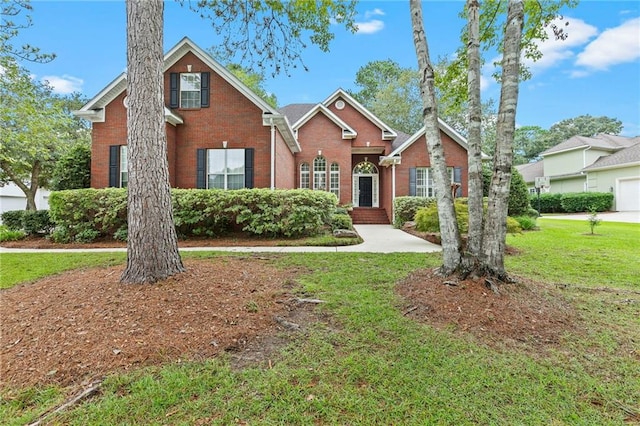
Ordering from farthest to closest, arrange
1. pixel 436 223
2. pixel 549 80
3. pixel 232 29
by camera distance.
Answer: pixel 549 80 → pixel 436 223 → pixel 232 29

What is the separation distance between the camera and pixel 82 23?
984 centimetres

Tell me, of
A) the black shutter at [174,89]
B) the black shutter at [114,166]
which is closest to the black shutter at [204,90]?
the black shutter at [174,89]

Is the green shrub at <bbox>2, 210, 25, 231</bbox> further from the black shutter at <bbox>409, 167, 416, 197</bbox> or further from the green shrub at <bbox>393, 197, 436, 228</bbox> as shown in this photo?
the black shutter at <bbox>409, 167, 416, 197</bbox>

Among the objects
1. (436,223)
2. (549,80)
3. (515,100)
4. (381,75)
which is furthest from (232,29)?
(381,75)

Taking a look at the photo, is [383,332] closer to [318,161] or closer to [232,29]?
[232,29]

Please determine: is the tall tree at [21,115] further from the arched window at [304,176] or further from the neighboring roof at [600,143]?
the neighboring roof at [600,143]

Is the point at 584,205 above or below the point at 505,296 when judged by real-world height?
above

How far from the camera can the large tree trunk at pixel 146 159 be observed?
13.1 ft

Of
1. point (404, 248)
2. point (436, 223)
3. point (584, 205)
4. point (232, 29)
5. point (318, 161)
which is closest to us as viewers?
point (232, 29)

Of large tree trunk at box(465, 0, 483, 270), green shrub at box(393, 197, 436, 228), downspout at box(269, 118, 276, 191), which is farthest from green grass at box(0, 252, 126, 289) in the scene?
green shrub at box(393, 197, 436, 228)

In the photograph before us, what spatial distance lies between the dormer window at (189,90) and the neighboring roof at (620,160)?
28.9 metres

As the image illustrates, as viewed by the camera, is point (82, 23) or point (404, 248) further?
point (82, 23)

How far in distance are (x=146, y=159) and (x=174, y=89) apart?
32.7ft

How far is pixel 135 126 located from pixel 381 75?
37656mm
